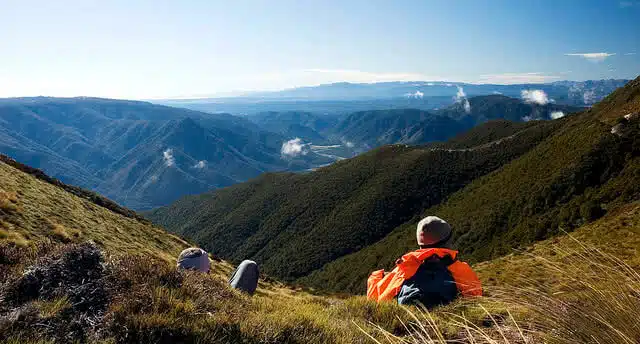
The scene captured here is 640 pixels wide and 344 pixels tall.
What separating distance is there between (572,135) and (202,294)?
309ft

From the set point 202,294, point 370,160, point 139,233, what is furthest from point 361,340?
point 370,160

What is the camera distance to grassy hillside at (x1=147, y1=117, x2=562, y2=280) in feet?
359

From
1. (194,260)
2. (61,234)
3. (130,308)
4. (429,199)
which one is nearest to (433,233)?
(130,308)

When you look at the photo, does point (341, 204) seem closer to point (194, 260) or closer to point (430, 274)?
point (194, 260)

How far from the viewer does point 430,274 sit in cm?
588

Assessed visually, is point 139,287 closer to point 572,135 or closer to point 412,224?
point 572,135

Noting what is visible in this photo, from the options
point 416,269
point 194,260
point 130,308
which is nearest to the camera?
point 130,308

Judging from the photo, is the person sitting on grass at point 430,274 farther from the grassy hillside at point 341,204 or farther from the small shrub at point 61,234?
the grassy hillside at point 341,204

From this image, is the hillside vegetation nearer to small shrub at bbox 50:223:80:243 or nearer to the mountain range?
small shrub at bbox 50:223:80:243

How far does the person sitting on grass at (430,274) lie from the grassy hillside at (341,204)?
317 ft

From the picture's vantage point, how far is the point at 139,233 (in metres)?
23.5

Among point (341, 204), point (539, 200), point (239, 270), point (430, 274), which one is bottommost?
point (341, 204)

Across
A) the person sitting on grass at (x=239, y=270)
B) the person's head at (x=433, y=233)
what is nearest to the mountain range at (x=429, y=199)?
the person sitting on grass at (x=239, y=270)

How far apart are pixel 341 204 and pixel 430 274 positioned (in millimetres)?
117834
